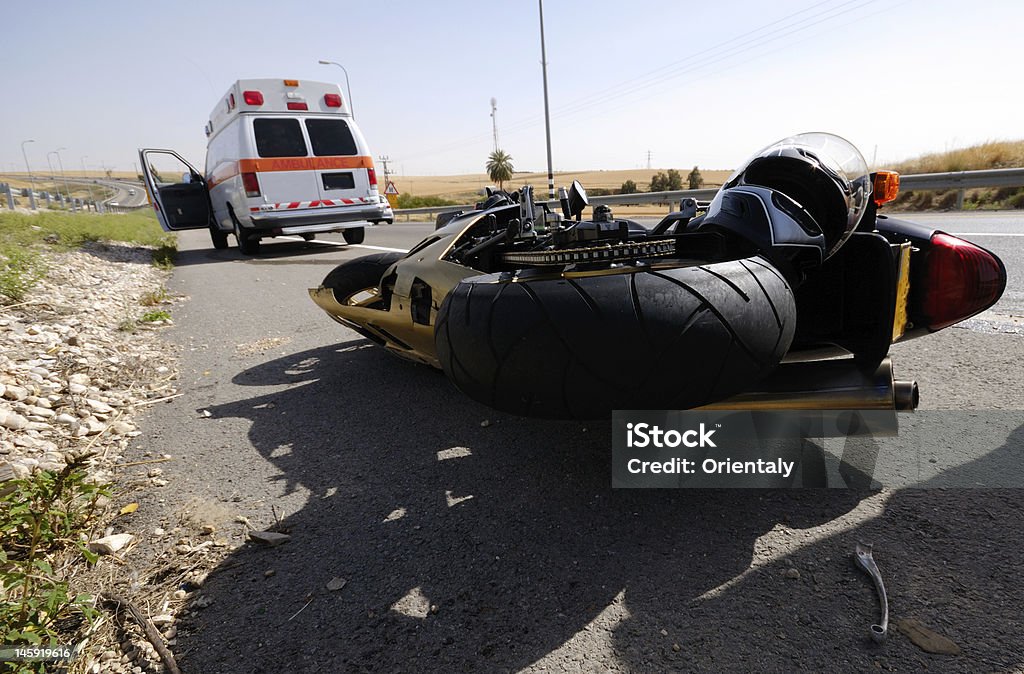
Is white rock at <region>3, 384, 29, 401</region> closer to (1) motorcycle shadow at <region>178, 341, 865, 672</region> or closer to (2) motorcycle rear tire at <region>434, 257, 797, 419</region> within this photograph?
(1) motorcycle shadow at <region>178, 341, 865, 672</region>

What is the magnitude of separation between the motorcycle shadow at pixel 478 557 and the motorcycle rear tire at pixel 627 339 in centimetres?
50

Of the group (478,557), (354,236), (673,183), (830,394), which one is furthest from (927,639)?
(673,183)

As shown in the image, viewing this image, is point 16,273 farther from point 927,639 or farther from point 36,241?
point 927,639

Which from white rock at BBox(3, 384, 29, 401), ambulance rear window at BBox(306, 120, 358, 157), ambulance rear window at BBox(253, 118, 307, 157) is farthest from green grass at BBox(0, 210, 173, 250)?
white rock at BBox(3, 384, 29, 401)

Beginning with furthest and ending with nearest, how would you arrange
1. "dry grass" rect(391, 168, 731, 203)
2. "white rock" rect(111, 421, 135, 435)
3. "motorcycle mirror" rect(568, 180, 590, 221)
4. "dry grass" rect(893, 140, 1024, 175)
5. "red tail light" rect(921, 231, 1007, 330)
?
1. "dry grass" rect(391, 168, 731, 203)
2. "dry grass" rect(893, 140, 1024, 175)
3. "white rock" rect(111, 421, 135, 435)
4. "motorcycle mirror" rect(568, 180, 590, 221)
5. "red tail light" rect(921, 231, 1007, 330)

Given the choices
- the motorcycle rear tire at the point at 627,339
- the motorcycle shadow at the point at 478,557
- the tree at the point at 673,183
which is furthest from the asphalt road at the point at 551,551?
the tree at the point at 673,183

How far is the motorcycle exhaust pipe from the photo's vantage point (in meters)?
1.87

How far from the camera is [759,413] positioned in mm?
2078

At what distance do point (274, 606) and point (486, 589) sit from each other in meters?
0.61

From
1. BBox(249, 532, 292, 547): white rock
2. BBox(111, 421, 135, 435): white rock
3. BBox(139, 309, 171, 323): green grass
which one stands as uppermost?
BBox(139, 309, 171, 323): green grass

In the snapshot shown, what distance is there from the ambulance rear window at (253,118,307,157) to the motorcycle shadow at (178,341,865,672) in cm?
930

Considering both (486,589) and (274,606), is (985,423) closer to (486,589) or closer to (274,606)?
(486,589)

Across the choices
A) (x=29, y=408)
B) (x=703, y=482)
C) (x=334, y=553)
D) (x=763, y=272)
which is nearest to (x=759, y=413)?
(x=703, y=482)

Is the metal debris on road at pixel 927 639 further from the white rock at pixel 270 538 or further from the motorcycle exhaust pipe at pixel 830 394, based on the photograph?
the white rock at pixel 270 538
